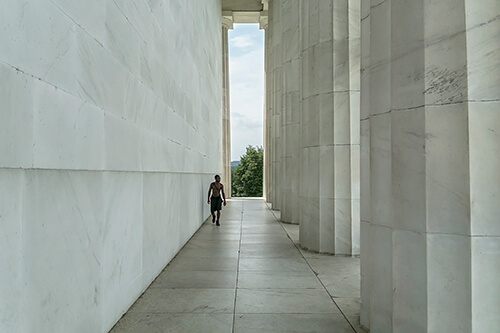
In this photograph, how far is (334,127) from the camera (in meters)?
10.5

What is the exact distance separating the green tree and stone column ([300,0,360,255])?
5969cm

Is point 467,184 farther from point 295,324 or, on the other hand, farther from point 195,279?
point 195,279

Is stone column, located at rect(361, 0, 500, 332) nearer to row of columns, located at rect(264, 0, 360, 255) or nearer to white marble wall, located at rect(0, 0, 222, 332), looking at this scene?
white marble wall, located at rect(0, 0, 222, 332)

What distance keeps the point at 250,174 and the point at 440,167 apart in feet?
219

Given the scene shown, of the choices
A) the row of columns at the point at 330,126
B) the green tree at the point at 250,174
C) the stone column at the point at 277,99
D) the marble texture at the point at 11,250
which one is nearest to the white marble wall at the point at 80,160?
the marble texture at the point at 11,250

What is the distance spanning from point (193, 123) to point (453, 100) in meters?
10.1

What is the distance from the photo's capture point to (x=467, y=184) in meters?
3.97

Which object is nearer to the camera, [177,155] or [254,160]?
[177,155]

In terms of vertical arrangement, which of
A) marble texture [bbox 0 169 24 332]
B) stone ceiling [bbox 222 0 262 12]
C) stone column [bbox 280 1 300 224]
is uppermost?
stone ceiling [bbox 222 0 262 12]

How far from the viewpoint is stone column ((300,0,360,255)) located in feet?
34.0

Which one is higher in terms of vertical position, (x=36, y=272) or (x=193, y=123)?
(x=193, y=123)

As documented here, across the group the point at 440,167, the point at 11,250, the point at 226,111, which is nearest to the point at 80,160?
the point at 11,250

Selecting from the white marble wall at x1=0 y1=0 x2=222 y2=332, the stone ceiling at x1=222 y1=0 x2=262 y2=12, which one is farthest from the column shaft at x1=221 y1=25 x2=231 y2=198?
the white marble wall at x1=0 y1=0 x2=222 y2=332

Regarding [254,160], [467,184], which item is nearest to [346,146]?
[467,184]
